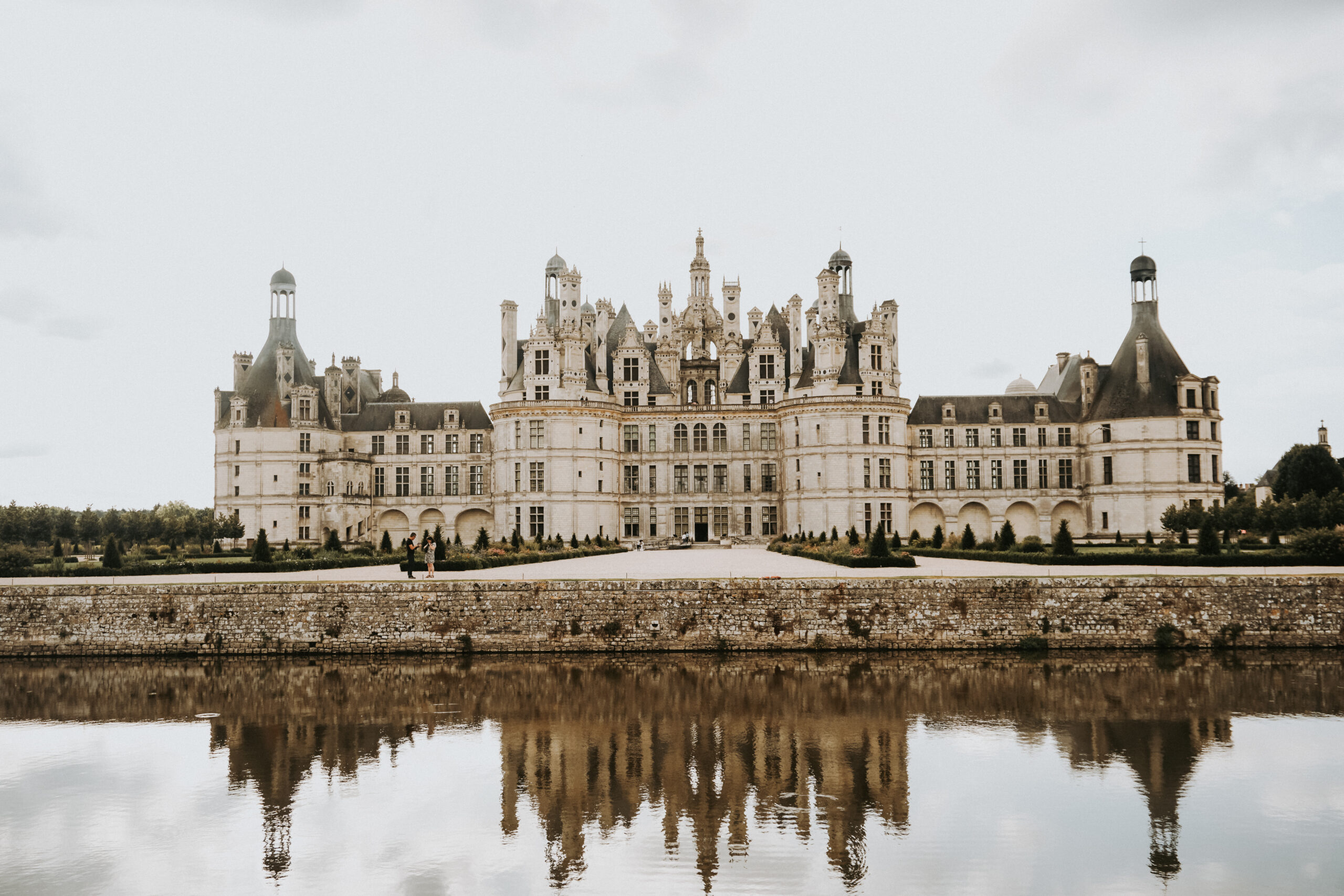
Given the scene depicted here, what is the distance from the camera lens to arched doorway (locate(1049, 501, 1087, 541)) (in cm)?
6003

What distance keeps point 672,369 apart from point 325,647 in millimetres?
37669

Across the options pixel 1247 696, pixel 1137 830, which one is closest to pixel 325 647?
pixel 1137 830

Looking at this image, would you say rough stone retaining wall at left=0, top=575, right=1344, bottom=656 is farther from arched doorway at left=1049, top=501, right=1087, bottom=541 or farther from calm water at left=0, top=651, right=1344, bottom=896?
arched doorway at left=1049, top=501, right=1087, bottom=541

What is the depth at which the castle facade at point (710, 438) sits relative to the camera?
57.1 meters

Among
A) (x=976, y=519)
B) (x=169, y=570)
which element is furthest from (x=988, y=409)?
(x=169, y=570)

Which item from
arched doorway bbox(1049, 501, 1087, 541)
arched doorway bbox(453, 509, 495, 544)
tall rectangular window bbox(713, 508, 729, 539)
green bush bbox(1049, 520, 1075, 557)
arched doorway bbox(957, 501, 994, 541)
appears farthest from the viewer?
arched doorway bbox(453, 509, 495, 544)

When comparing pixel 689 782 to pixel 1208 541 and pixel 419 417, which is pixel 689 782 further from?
pixel 419 417

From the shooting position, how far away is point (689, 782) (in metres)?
16.1

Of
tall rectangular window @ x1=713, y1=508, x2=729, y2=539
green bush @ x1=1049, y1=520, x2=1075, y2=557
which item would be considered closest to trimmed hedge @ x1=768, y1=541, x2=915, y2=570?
green bush @ x1=1049, y1=520, x2=1075, y2=557

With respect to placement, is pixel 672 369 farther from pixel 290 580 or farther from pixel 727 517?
pixel 290 580

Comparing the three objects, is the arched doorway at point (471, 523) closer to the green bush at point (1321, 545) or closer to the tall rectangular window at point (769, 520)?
the tall rectangular window at point (769, 520)

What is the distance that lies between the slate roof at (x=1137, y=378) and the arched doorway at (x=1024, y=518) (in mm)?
7076

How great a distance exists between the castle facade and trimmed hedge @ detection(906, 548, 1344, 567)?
23222 mm

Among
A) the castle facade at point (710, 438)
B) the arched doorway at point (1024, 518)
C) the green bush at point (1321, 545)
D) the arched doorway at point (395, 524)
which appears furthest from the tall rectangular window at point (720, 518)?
the green bush at point (1321, 545)
